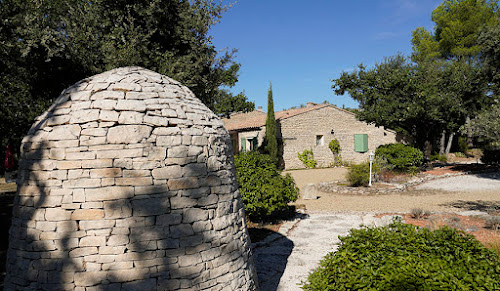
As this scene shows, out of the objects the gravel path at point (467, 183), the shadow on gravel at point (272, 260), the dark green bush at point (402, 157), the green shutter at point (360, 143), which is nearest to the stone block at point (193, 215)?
the shadow on gravel at point (272, 260)

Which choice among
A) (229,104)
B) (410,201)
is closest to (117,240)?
(410,201)

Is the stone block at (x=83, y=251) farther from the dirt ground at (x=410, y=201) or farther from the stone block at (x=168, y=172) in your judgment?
the dirt ground at (x=410, y=201)

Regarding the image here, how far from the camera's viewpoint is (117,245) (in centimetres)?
294

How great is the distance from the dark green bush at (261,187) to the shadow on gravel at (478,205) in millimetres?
6548

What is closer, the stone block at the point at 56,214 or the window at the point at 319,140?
the stone block at the point at 56,214

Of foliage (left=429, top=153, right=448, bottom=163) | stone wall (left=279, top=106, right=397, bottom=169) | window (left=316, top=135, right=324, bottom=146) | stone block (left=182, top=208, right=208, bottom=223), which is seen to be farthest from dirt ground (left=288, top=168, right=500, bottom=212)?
foliage (left=429, top=153, right=448, bottom=163)

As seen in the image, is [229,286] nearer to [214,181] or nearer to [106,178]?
[214,181]

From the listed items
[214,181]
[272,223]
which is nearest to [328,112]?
[272,223]

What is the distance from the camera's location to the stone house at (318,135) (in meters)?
22.5

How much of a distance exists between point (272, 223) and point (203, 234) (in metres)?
6.27

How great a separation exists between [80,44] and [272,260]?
8.76m

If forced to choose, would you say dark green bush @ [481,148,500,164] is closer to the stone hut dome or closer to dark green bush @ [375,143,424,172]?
dark green bush @ [375,143,424,172]

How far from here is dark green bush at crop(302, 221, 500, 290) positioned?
115 inches

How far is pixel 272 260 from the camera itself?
6.39 metres
